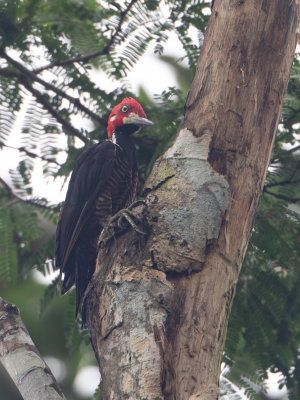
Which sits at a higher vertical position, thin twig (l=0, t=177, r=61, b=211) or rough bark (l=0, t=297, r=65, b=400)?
thin twig (l=0, t=177, r=61, b=211)

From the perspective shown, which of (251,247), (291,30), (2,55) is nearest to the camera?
(291,30)

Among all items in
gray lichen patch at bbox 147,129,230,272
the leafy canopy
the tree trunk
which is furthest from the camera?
the leafy canopy

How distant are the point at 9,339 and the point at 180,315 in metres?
0.62

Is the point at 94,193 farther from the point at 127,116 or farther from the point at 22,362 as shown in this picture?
the point at 22,362

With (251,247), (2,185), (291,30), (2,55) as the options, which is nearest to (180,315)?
(251,247)

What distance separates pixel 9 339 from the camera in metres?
2.23

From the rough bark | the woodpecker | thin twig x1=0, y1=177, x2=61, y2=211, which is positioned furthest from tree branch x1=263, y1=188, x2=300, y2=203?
the rough bark

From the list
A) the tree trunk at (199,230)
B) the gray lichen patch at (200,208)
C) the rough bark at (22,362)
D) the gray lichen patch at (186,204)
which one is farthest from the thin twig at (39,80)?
the rough bark at (22,362)

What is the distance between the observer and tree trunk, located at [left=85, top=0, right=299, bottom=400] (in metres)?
2.03

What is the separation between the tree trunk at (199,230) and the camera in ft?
6.66

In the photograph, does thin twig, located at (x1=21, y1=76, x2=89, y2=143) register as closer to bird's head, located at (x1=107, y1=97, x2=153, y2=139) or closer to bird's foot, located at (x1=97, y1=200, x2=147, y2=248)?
bird's head, located at (x1=107, y1=97, x2=153, y2=139)

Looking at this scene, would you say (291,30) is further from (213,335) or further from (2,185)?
(2,185)

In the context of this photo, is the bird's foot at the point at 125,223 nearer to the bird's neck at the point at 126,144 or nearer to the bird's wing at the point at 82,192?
the bird's wing at the point at 82,192

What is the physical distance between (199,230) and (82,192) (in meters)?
1.62
